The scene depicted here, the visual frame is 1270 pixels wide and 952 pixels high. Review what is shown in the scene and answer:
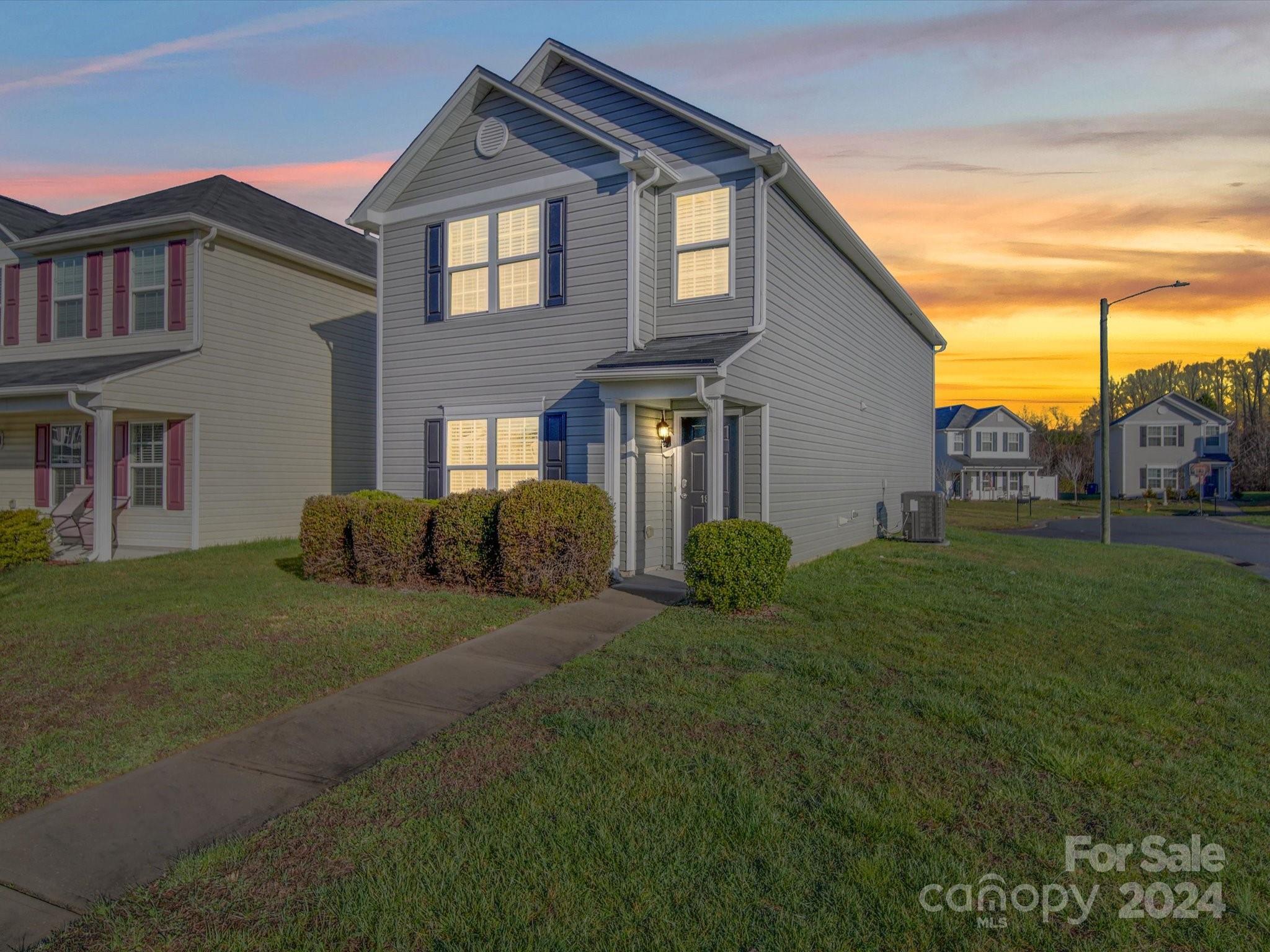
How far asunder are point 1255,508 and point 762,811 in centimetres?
4647

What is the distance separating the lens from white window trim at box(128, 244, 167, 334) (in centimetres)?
1452

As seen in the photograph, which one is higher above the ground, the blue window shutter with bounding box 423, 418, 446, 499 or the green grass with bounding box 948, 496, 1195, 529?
the blue window shutter with bounding box 423, 418, 446, 499

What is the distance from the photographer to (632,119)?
11336mm

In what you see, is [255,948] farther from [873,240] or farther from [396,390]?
[873,240]

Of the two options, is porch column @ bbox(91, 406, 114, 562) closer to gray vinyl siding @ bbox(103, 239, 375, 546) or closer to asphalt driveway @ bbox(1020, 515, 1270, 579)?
gray vinyl siding @ bbox(103, 239, 375, 546)

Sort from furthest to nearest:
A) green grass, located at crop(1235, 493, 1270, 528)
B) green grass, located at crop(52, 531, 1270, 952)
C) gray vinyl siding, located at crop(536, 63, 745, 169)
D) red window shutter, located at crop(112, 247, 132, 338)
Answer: green grass, located at crop(1235, 493, 1270, 528), red window shutter, located at crop(112, 247, 132, 338), gray vinyl siding, located at crop(536, 63, 745, 169), green grass, located at crop(52, 531, 1270, 952)

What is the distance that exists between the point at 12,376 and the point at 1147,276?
24.7 metres

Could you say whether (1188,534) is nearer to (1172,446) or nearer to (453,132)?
(453,132)

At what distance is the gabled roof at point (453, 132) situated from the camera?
10.4m

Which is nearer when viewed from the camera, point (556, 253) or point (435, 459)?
point (556, 253)

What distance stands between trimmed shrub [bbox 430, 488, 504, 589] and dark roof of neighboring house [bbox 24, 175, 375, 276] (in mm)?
8973

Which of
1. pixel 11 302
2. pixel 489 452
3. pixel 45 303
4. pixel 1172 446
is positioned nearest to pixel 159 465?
pixel 45 303

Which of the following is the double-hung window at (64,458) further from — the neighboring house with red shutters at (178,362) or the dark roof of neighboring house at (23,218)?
the dark roof of neighboring house at (23,218)

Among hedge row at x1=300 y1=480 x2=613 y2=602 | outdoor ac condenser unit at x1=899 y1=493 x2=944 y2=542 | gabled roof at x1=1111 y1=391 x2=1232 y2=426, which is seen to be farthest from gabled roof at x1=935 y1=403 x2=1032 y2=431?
hedge row at x1=300 y1=480 x2=613 y2=602
